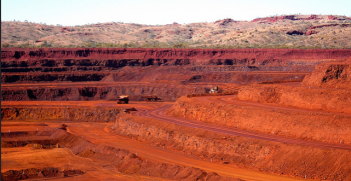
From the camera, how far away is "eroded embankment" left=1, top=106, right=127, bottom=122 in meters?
74.1

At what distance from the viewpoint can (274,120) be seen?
4616cm

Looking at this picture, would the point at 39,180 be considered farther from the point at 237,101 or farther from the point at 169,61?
the point at 169,61

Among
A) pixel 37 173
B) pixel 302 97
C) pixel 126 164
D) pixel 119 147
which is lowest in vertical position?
pixel 119 147

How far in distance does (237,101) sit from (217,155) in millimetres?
20389

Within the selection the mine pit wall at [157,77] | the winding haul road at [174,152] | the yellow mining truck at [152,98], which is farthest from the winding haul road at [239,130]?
the mine pit wall at [157,77]

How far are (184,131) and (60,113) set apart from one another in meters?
33.1

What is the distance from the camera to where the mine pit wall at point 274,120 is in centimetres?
3962

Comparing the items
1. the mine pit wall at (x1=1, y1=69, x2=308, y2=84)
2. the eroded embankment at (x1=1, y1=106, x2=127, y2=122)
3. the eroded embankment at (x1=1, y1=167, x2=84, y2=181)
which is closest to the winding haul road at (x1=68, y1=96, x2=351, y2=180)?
the eroded embankment at (x1=1, y1=106, x2=127, y2=122)

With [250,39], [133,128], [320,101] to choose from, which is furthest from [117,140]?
[250,39]

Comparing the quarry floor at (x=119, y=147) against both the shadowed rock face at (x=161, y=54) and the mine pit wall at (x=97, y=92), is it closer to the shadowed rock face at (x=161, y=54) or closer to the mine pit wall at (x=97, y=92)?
the mine pit wall at (x=97, y=92)

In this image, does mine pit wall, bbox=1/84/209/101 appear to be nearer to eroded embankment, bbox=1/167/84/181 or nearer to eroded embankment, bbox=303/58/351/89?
eroded embankment, bbox=303/58/351/89

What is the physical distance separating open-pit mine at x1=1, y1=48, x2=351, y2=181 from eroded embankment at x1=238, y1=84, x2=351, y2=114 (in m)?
0.13

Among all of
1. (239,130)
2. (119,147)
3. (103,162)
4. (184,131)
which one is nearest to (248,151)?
(239,130)

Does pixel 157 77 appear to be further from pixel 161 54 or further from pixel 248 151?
pixel 248 151
